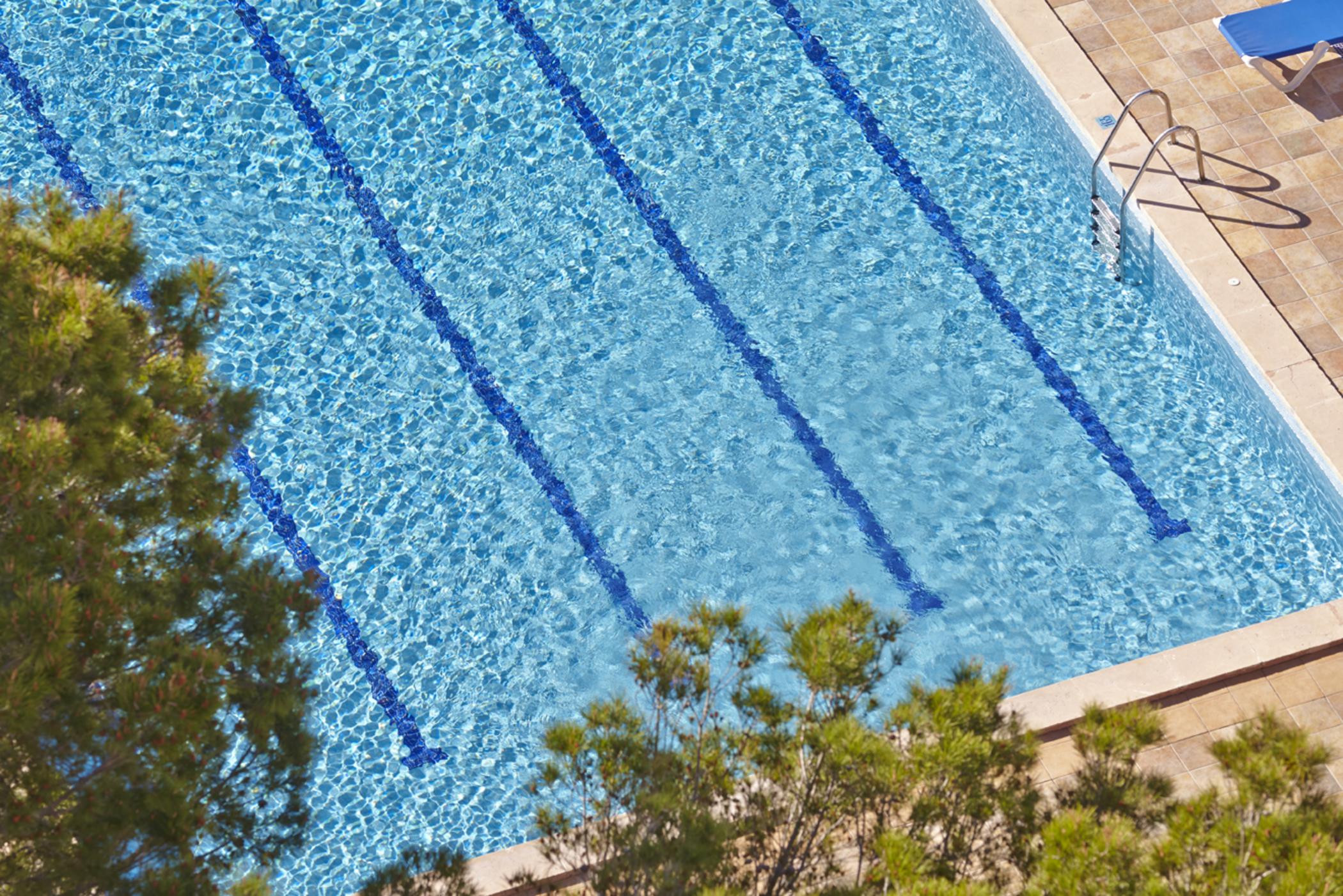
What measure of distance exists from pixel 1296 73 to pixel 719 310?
3939 mm

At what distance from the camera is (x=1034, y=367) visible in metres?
Result: 7.90

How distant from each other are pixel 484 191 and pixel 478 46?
1.34m

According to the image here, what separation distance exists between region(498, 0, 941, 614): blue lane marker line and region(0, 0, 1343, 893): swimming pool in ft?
0.08

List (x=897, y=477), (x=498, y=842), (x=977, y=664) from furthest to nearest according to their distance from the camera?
(x=897, y=477) < (x=498, y=842) < (x=977, y=664)

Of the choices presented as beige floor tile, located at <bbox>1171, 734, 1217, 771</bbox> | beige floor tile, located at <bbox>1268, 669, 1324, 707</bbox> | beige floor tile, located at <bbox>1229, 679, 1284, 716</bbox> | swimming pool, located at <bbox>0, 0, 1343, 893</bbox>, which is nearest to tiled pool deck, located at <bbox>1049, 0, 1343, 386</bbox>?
swimming pool, located at <bbox>0, 0, 1343, 893</bbox>

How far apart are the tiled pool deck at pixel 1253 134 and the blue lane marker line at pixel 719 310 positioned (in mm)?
2572

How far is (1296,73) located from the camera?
8383 mm

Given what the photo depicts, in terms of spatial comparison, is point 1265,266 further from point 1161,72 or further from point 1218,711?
point 1218,711

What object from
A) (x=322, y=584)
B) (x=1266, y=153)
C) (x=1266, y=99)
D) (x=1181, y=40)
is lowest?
(x=322, y=584)

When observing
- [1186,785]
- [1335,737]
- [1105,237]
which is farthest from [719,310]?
[1335,737]

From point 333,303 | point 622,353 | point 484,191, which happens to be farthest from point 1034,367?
point 333,303

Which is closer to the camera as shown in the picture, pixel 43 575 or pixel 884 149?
pixel 43 575

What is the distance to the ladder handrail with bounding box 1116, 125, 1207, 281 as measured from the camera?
7512mm

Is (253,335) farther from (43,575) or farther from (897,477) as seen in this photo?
(43,575)
